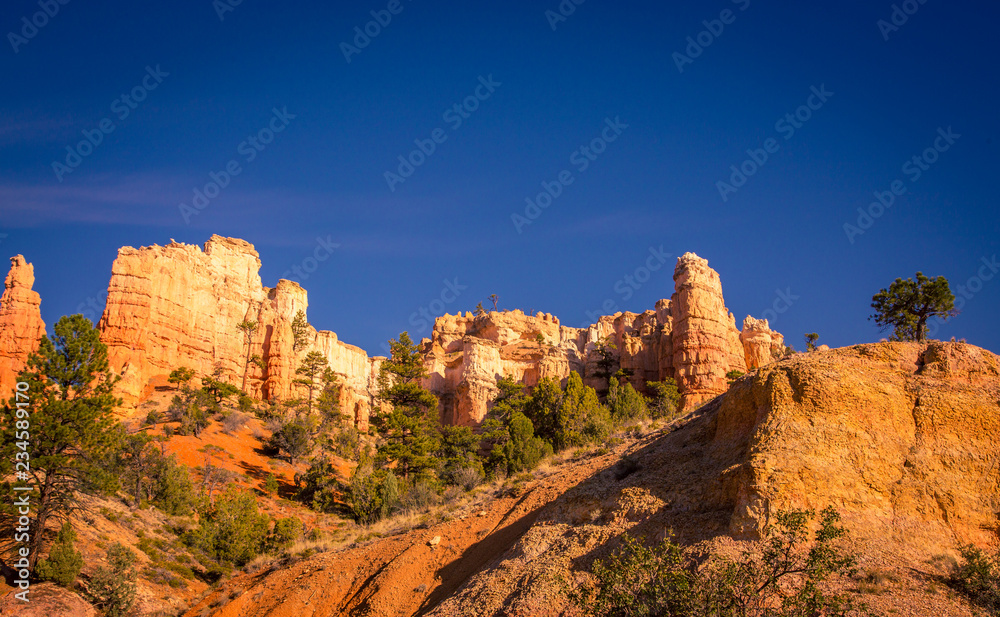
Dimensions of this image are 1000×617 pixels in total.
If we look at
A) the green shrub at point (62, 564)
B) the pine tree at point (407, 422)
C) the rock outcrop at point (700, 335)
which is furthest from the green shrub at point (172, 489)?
the rock outcrop at point (700, 335)

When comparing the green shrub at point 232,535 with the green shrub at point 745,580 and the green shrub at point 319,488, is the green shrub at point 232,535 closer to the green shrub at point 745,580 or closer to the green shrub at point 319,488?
the green shrub at point 319,488

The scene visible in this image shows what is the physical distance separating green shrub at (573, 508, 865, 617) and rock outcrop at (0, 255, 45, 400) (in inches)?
2212

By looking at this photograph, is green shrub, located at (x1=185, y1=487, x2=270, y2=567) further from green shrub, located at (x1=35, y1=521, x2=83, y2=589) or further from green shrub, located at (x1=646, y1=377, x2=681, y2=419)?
green shrub, located at (x1=646, y1=377, x2=681, y2=419)

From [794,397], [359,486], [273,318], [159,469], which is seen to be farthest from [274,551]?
[273,318]

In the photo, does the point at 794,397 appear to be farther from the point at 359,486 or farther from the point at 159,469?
the point at 159,469

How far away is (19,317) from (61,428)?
133 feet

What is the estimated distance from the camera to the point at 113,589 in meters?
21.0

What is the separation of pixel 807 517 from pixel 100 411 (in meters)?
23.2

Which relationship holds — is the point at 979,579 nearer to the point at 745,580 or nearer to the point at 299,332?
the point at 745,580

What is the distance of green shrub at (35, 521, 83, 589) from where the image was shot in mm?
20859

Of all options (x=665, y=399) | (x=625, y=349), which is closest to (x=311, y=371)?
(x=625, y=349)

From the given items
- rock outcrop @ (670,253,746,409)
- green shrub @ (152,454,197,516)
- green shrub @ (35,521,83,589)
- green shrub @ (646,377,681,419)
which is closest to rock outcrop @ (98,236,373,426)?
green shrub @ (152,454,197,516)

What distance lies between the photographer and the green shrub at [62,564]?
2086 cm

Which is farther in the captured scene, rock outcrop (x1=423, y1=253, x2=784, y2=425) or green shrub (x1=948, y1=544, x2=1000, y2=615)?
rock outcrop (x1=423, y1=253, x2=784, y2=425)
